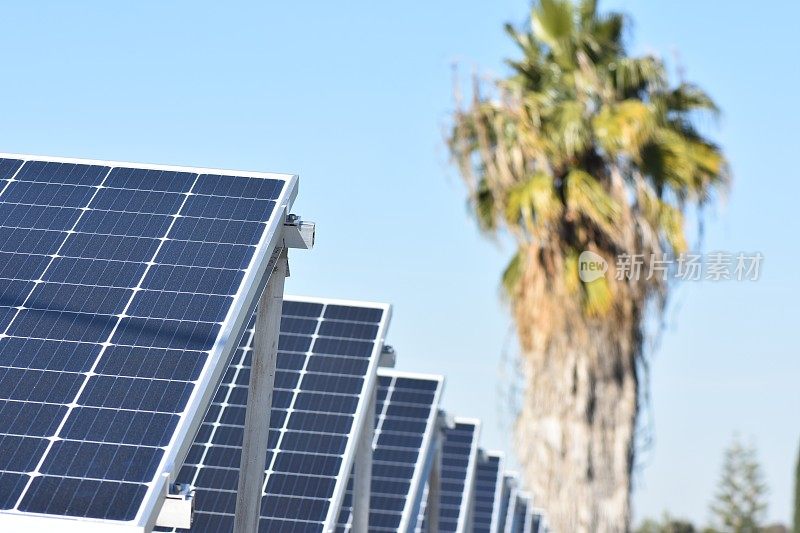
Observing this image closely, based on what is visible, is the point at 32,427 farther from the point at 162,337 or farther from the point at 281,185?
the point at 281,185

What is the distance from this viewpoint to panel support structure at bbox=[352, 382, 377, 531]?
16734mm

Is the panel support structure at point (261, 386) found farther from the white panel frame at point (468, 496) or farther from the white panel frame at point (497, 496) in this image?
the white panel frame at point (497, 496)

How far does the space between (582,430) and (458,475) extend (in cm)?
1099

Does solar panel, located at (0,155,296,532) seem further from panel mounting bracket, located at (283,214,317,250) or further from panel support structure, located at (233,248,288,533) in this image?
panel support structure, located at (233,248,288,533)

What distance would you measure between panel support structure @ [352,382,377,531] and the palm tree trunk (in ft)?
6.66

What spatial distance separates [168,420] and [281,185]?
3158 mm

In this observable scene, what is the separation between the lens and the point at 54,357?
1009cm

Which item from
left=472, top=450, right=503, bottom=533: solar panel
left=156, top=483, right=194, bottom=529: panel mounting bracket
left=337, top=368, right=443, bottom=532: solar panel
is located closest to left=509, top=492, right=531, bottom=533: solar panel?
left=472, top=450, right=503, bottom=533: solar panel

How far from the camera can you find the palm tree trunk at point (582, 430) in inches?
591

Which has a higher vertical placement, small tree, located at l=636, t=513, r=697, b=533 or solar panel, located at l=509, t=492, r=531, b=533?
small tree, located at l=636, t=513, r=697, b=533

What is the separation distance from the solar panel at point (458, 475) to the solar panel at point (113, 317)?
13.7 m

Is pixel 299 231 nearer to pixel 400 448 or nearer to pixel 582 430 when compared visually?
pixel 582 430

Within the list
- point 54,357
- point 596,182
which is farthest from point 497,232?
point 54,357

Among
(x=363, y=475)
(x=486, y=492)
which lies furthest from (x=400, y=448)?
(x=486, y=492)
